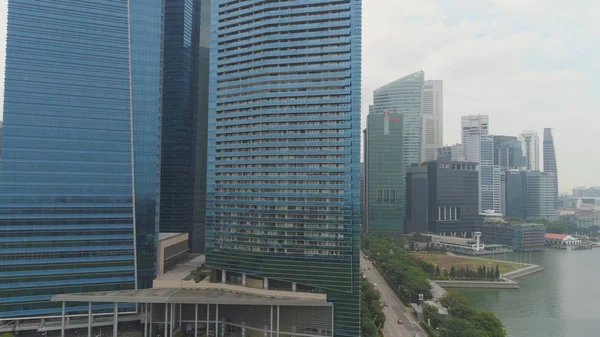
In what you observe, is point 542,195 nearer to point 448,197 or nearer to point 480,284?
point 448,197

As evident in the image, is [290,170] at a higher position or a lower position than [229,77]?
lower

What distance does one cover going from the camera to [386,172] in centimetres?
14275

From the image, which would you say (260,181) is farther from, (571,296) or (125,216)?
(571,296)

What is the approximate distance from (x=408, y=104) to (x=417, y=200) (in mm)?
51729

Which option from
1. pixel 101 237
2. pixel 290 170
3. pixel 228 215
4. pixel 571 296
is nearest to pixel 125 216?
pixel 101 237

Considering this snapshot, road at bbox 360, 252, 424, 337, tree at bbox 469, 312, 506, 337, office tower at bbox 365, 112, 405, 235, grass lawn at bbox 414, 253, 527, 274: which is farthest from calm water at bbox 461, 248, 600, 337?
office tower at bbox 365, 112, 405, 235

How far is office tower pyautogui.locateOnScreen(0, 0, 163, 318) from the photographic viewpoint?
175 feet

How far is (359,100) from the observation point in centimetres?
5419

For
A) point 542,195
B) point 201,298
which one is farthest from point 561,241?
point 201,298

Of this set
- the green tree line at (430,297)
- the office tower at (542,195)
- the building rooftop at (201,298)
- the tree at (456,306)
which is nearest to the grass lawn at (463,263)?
the green tree line at (430,297)

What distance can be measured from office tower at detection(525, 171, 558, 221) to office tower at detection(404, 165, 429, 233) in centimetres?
7830

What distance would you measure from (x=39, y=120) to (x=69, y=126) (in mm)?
3841

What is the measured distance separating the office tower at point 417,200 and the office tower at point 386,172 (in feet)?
33.8

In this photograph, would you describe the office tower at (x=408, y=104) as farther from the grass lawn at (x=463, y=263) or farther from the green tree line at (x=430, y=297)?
the green tree line at (x=430, y=297)
